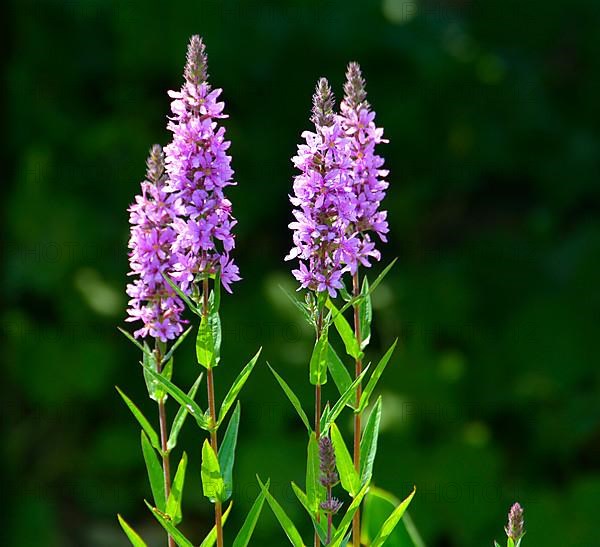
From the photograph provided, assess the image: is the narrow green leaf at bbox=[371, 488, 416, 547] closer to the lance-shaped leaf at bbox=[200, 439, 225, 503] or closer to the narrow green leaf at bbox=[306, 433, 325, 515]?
the narrow green leaf at bbox=[306, 433, 325, 515]

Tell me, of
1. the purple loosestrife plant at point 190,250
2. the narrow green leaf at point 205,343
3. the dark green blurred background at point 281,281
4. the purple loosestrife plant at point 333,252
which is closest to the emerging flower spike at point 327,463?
the purple loosestrife plant at point 333,252

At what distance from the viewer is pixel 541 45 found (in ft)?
23.3

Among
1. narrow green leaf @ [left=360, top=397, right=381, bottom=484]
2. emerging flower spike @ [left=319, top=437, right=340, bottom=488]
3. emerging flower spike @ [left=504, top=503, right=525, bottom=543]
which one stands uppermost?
narrow green leaf @ [left=360, top=397, right=381, bottom=484]

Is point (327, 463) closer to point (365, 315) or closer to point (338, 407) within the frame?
point (338, 407)

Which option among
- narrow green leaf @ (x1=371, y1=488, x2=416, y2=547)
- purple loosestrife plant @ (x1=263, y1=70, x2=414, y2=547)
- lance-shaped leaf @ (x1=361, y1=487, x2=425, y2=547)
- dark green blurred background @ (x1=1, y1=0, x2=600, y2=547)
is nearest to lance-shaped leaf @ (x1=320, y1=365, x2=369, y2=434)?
purple loosestrife plant @ (x1=263, y1=70, x2=414, y2=547)

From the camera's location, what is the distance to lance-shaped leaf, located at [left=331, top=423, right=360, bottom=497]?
5.73 feet

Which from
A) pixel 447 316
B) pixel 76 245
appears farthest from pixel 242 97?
pixel 447 316

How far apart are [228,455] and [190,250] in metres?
0.40

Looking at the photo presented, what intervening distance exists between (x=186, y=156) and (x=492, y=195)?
19.4 feet

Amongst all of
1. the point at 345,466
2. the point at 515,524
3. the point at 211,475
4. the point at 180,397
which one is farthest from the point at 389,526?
the point at 180,397

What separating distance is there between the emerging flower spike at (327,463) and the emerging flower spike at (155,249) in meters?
0.31

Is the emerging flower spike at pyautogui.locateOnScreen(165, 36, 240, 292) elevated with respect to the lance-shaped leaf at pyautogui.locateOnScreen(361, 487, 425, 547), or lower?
elevated

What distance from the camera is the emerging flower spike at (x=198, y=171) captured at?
1521 mm

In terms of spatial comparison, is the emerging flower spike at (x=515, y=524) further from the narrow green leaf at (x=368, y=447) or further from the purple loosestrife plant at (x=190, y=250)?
the purple loosestrife plant at (x=190, y=250)
